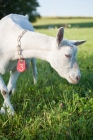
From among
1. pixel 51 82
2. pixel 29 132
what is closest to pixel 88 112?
pixel 29 132

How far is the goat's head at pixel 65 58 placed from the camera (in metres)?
3.24

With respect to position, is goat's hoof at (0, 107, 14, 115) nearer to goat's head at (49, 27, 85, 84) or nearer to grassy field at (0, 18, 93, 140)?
grassy field at (0, 18, 93, 140)

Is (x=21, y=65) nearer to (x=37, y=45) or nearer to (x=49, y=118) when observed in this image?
(x=37, y=45)

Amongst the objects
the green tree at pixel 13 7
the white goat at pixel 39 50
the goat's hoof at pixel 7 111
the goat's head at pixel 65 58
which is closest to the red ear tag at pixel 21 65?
the white goat at pixel 39 50

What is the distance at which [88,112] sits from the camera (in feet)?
10.7

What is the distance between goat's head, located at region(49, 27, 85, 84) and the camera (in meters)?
3.24

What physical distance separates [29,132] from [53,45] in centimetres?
105

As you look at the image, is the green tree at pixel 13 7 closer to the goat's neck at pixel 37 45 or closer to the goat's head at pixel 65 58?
the goat's neck at pixel 37 45

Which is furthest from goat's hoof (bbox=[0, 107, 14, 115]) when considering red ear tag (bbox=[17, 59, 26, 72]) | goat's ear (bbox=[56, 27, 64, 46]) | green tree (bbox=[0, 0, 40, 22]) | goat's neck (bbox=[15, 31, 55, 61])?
green tree (bbox=[0, 0, 40, 22])

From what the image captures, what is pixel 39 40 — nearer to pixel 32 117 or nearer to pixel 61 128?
pixel 32 117

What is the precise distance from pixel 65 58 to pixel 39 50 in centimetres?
37

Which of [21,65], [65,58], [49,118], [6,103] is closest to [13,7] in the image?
[21,65]

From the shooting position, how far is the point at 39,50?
3420 millimetres

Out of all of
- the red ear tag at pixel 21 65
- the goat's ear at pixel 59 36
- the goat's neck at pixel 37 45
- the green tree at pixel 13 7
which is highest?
the goat's ear at pixel 59 36
